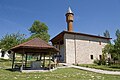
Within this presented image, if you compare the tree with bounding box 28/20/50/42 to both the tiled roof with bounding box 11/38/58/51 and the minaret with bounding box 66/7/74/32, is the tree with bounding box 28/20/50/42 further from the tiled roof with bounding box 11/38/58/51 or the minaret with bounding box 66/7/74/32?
the tiled roof with bounding box 11/38/58/51

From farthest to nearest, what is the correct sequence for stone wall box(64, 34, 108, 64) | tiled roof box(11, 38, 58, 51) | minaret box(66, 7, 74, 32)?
minaret box(66, 7, 74, 32), stone wall box(64, 34, 108, 64), tiled roof box(11, 38, 58, 51)

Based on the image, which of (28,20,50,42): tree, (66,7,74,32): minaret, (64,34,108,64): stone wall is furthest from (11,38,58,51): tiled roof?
(28,20,50,42): tree

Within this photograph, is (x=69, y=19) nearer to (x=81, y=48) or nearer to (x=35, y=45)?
(x=81, y=48)

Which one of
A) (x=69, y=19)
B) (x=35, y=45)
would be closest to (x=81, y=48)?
(x=69, y=19)

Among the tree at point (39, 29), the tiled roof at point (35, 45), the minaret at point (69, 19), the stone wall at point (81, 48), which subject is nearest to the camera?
the tiled roof at point (35, 45)

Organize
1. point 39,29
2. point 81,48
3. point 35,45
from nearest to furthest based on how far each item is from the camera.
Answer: point 35,45, point 81,48, point 39,29

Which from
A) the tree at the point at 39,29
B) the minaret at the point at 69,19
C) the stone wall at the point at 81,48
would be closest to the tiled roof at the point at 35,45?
the stone wall at the point at 81,48

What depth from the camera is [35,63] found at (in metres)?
21.0

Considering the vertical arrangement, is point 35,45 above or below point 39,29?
below

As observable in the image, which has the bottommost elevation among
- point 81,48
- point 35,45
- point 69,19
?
point 35,45

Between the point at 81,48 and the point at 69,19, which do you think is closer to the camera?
the point at 81,48

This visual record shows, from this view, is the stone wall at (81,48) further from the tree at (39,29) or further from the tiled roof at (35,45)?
the tree at (39,29)

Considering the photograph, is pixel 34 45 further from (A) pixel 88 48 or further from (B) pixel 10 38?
(B) pixel 10 38

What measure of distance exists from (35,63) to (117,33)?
53.5ft
